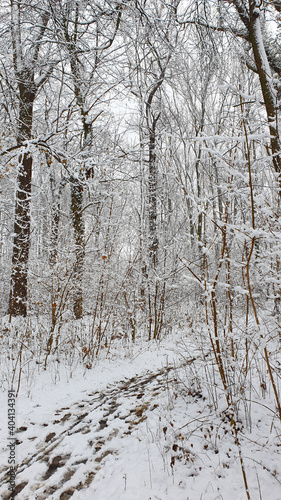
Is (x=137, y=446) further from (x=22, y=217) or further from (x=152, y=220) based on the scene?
(x=152, y=220)

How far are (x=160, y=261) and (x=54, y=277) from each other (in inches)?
115

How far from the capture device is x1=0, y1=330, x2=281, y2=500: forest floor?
177cm

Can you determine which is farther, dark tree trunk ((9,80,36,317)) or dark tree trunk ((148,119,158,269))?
dark tree trunk ((148,119,158,269))

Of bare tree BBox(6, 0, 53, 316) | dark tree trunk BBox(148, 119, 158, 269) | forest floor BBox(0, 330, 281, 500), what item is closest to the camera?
forest floor BBox(0, 330, 281, 500)

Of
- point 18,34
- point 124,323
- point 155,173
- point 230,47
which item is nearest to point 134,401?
point 124,323

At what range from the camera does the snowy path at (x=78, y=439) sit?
186cm

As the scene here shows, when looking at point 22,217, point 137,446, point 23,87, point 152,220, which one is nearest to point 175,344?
point 137,446

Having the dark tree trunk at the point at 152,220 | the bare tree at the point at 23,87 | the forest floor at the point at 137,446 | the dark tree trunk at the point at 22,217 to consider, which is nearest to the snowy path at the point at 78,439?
the forest floor at the point at 137,446

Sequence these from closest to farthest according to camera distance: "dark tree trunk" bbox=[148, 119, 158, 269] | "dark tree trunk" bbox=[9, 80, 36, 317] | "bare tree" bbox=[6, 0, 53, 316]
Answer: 1. "bare tree" bbox=[6, 0, 53, 316]
2. "dark tree trunk" bbox=[9, 80, 36, 317]
3. "dark tree trunk" bbox=[148, 119, 158, 269]

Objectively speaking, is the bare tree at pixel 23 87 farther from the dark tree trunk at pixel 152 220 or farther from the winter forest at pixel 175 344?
the dark tree trunk at pixel 152 220

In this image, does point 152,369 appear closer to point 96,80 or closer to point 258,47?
point 258,47

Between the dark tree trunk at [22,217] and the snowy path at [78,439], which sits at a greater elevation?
the dark tree trunk at [22,217]

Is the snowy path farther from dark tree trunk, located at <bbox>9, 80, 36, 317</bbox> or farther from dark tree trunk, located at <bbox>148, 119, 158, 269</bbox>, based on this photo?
dark tree trunk, located at <bbox>9, 80, 36, 317</bbox>

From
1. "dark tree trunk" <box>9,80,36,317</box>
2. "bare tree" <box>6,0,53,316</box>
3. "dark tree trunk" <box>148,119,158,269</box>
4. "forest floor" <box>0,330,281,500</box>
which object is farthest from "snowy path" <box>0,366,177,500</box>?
"dark tree trunk" <box>9,80,36,317</box>
